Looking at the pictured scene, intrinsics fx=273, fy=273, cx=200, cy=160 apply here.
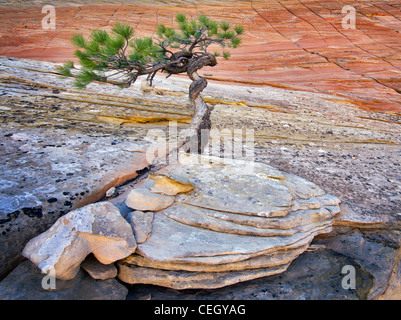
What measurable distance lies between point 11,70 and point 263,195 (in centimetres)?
603

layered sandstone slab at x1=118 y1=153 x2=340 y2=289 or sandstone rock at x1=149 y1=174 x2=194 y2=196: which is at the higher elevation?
sandstone rock at x1=149 y1=174 x2=194 y2=196

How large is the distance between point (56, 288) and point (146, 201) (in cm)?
88

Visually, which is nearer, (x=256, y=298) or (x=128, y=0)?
(x=256, y=298)

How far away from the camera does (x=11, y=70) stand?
19.0ft

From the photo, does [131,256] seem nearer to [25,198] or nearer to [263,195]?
[25,198]

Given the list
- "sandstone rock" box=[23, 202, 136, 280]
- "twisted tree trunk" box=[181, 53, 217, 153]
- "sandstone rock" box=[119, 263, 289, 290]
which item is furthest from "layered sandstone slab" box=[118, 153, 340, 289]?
"twisted tree trunk" box=[181, 53, 217, 153]

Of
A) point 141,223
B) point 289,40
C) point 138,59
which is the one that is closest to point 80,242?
point 141,223

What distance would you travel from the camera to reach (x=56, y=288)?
5.55 feet

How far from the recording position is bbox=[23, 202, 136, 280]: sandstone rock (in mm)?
1751

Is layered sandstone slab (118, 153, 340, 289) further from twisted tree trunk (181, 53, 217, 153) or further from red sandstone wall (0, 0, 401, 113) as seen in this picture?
red sandstone wall (0, 0, 401, 113)

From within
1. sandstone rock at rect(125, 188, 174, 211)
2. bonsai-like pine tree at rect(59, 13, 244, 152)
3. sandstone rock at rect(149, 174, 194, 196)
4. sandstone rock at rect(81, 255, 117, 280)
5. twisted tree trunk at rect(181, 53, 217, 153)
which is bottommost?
sandstone rock at rect(81, 255, 117, 280)

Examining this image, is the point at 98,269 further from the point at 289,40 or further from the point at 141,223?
the point at 289,40

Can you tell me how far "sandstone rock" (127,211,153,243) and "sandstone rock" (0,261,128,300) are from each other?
1.10ft
